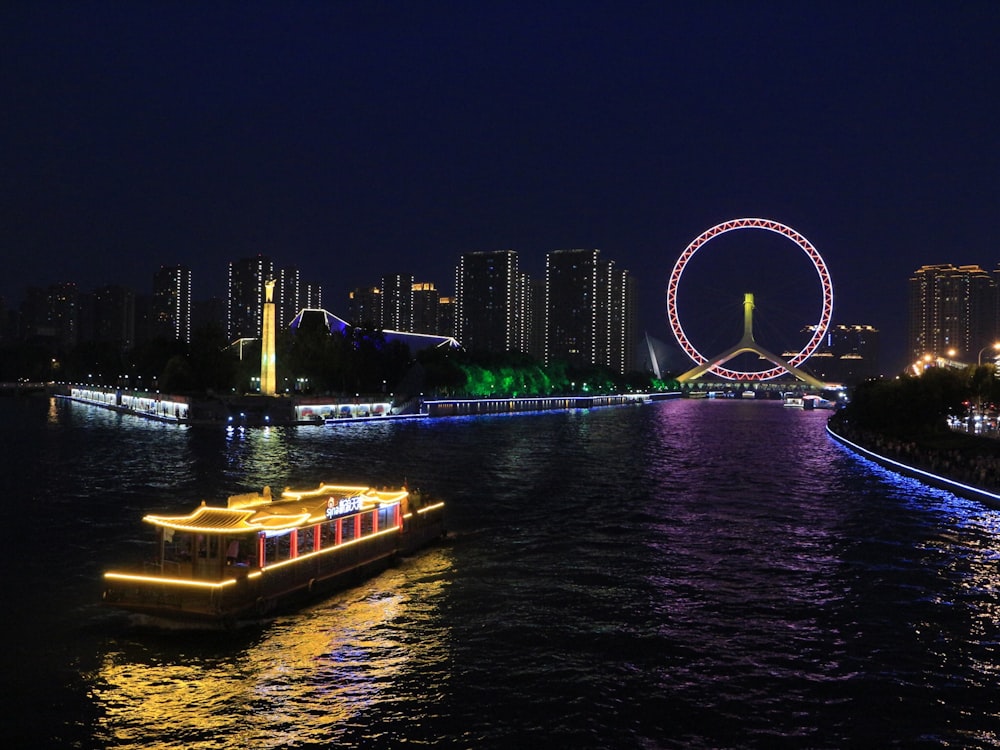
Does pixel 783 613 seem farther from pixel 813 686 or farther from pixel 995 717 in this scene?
pixel 995 717

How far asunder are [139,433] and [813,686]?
63.4m

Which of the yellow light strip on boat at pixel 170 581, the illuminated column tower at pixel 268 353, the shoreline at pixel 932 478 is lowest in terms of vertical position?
the shoreline at pixel 932 478

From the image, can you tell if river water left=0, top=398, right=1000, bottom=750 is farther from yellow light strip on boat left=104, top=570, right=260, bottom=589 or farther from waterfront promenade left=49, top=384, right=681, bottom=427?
waterfront promenade left=49, top=384, right=681, bottom=427

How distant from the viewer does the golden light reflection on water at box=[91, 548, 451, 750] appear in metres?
14.0

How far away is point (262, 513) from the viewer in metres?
20.1

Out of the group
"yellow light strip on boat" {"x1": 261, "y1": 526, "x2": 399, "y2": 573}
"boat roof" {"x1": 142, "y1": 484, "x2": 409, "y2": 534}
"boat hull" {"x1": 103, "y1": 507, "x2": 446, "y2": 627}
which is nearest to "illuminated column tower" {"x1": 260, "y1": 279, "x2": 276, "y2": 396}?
"boat roof" {"x1": 142, "y1": 484, "x2": 409, "y2": 534}

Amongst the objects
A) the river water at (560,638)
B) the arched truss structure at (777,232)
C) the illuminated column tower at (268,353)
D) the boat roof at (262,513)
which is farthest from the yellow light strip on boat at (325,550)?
the arched truss structure at (777,232)

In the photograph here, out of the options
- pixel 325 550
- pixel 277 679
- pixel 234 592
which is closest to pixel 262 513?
pixel 325 550

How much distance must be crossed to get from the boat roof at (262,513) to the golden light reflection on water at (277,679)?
1986 mm

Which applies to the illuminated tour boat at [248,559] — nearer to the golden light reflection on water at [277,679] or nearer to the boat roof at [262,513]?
the boat roof at [262,513]

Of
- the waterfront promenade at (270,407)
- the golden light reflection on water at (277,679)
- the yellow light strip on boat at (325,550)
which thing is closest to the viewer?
the golden light reflection on water at (277,679)

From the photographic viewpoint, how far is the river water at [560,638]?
1434 centimetres

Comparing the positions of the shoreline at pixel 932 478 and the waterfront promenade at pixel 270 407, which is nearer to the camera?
the shoreline at pixel 932 478

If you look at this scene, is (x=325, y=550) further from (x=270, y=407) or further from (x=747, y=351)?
(x=747, y=351)
